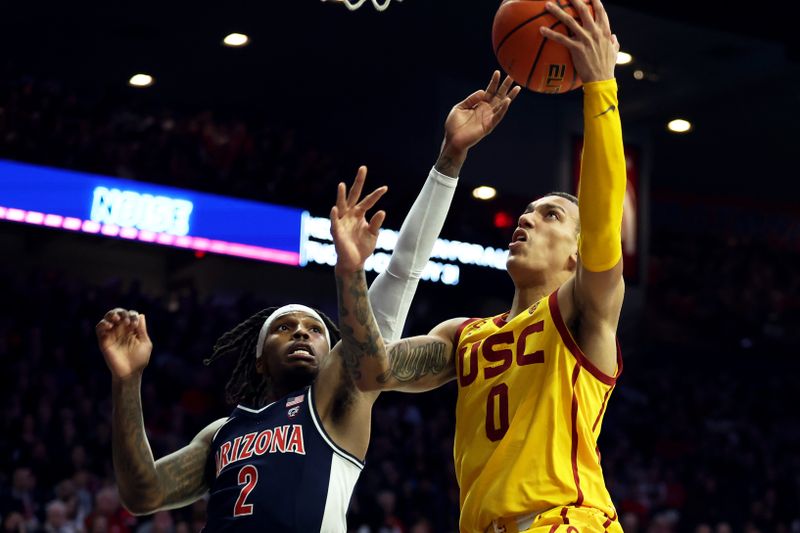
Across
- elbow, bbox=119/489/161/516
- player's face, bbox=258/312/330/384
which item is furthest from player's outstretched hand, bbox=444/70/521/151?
elbow, bbox=119/489/161/516

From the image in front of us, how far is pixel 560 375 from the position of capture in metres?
3.53

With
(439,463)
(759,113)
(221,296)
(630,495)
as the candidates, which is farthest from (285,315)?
(759,113)

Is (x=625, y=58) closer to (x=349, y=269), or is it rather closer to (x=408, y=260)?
(x=408, y=260)

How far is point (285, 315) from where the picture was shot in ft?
15.2

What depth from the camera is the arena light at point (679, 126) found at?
647 inches

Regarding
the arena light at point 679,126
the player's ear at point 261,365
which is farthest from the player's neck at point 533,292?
the arena light at point 679,126

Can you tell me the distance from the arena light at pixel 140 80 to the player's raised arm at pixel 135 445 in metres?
11.9

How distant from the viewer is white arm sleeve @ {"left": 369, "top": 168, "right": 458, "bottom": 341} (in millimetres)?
4180

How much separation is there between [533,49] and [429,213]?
0.72m

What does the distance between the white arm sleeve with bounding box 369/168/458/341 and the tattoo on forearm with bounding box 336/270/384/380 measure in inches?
18.8

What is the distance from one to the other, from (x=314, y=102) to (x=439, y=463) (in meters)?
5.60

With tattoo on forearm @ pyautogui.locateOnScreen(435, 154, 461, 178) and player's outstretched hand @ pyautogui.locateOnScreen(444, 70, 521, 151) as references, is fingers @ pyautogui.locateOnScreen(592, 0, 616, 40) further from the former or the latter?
tattoo on forearm @ pyautogui.locateOnScreen(435, 154, 461, 178)

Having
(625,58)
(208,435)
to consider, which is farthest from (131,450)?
(625,58)

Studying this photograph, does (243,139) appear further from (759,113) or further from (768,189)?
(768,189)
